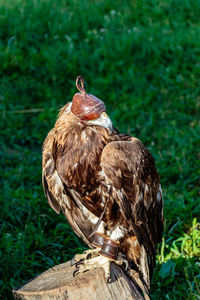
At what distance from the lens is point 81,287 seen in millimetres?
2596

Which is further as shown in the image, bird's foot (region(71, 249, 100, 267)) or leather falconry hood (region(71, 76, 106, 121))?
bird's foot (region(71, 249, 100, 267))

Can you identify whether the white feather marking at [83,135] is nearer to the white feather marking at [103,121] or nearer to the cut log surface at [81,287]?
the white feather marking at [103,121]

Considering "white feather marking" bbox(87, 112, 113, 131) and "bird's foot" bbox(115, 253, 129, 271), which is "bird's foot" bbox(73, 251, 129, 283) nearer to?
"bird's foot" bbox(115, 253, 129, 271)

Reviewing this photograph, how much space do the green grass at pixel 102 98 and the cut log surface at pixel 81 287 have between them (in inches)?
28.6

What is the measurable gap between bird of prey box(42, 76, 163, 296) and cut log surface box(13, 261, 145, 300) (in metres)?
0.08

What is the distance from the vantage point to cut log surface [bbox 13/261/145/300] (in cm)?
258

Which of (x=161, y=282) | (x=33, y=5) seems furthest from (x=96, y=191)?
(x=33, y=5)

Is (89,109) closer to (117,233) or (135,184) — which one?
(135,184)

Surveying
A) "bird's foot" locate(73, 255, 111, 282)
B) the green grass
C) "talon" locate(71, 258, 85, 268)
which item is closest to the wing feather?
"bird's foot" locate(73, 255, 111, 282)

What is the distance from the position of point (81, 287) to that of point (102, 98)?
3.70 m

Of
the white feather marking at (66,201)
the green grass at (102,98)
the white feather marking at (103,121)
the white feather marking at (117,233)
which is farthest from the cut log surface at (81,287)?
the white feather marking at (103,121)

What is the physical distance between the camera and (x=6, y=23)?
7016 millimetres

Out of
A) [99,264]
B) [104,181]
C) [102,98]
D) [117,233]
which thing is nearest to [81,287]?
[99,264]

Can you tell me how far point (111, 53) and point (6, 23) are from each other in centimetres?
168
